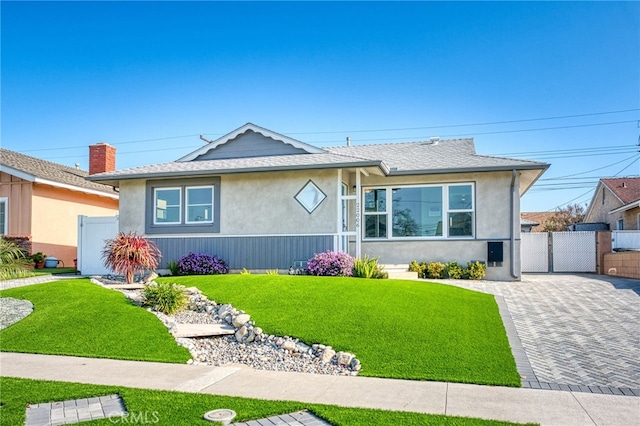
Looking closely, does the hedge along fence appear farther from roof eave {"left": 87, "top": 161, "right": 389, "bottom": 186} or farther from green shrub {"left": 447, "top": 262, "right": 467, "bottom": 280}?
roof eave {"left": 87, "top": 161, "right": 389, "bottom": 186}

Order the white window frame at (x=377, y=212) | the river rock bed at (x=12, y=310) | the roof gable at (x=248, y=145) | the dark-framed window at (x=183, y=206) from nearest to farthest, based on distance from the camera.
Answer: the river rock bed at (x=12, y=310) → the dark-framed window at (x=183, y=206) → the white window frame at (x=377, y=212) → the roof gable at (x=248, y=145)

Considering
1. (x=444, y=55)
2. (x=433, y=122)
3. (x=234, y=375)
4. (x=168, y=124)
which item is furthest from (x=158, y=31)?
(x=433, y=122)

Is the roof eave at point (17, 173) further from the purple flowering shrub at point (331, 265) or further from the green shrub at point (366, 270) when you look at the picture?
the green shrub at point (366, 270)

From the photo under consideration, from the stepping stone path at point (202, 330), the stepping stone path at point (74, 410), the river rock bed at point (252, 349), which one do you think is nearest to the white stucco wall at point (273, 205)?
the river rock bed at point (252, 349)

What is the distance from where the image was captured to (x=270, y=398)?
592 centimetres

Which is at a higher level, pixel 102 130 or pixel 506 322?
pixel 102 130

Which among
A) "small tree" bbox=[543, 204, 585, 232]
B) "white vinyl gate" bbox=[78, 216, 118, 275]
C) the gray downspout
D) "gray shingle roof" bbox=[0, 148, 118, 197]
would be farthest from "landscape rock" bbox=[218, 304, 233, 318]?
"small tree" bbox=[543, 204, 585, 232]

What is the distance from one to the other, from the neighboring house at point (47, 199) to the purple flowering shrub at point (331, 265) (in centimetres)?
1188

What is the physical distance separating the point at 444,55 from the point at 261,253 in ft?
30.2

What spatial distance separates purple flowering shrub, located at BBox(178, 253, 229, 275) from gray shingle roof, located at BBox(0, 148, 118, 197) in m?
7.33

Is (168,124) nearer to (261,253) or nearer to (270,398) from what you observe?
(261,253)

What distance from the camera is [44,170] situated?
20.9 metres

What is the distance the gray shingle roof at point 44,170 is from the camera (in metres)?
19.6

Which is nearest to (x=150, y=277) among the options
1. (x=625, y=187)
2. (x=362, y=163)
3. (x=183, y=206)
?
(x=183, y=206)
